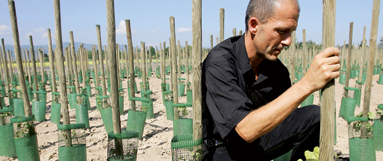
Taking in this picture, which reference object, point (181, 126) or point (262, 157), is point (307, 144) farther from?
point (181, 126)

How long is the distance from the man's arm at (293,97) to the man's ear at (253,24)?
0.42 metres

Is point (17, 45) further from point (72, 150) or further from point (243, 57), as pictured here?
point (243, 57)

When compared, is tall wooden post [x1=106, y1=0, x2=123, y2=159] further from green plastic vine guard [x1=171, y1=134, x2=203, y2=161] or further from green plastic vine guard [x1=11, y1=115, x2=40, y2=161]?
green plastic vine guard [x1=11, y1=115, x2=40, y2=161]

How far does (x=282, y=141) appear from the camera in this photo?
6.02ft

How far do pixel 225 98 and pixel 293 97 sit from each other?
14.8 inches

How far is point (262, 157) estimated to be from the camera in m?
1.86

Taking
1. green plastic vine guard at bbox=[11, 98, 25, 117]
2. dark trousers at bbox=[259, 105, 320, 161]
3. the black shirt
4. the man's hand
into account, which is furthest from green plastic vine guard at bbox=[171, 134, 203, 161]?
green plastic vine guard at bbox=[11, 98, 25, 117]

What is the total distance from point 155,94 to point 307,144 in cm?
831

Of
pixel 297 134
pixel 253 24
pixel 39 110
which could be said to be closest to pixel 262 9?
pixel 253 24

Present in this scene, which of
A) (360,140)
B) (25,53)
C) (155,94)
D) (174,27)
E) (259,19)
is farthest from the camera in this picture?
(25,53)

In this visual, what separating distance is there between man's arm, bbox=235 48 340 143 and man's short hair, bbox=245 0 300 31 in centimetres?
36

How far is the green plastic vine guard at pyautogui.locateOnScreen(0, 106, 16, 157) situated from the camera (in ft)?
12.2

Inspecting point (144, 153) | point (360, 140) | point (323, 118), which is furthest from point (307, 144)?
point (144, 153)

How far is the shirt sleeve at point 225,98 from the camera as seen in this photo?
1.37 meters
